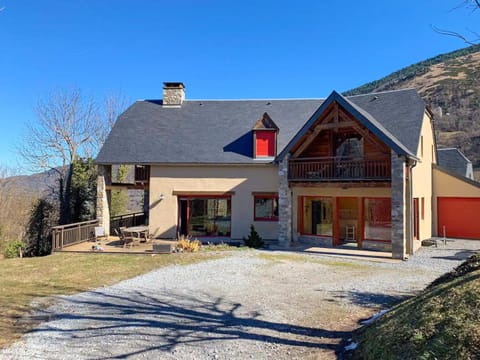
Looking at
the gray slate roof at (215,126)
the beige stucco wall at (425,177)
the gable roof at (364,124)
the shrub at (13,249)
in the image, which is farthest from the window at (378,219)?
the shrub at (13,249)

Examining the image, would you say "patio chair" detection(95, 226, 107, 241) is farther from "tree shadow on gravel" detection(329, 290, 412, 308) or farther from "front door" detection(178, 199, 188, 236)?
"tree shadow on gravel" detection(329, 290, 412, 308)

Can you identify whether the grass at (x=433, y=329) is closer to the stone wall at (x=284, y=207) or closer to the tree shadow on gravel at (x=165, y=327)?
the tree shadow on gravel at (x=165, y=327)

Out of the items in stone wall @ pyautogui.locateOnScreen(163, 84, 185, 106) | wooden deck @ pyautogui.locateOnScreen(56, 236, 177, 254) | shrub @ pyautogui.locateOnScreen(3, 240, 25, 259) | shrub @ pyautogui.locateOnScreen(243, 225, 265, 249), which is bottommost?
shrub @ pyautogui.locateOnScreen(3, 240, 25, 259)

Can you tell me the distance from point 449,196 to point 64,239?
2124cm

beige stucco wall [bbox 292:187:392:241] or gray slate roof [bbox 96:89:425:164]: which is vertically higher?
gray slate roof [bbox 96:89:425:164]

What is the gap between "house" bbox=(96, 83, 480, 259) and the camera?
15.4m

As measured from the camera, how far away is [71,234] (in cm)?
1694

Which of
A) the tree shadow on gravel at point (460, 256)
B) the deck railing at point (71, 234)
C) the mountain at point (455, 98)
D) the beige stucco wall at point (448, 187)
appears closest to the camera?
the tree shadow on gravel at point (460, 256)

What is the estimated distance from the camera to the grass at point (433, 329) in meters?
Result: 4.14

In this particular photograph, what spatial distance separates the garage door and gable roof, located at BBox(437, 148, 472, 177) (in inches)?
179

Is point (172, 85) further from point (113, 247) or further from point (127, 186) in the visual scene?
point (113, 247)

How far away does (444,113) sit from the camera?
2141 inches

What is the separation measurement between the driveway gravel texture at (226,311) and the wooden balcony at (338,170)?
402 centimetres

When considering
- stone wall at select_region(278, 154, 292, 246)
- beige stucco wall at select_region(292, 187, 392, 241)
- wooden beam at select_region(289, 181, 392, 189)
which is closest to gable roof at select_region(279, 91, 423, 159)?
stone wall at select_region(278, 154, 292, 246)
